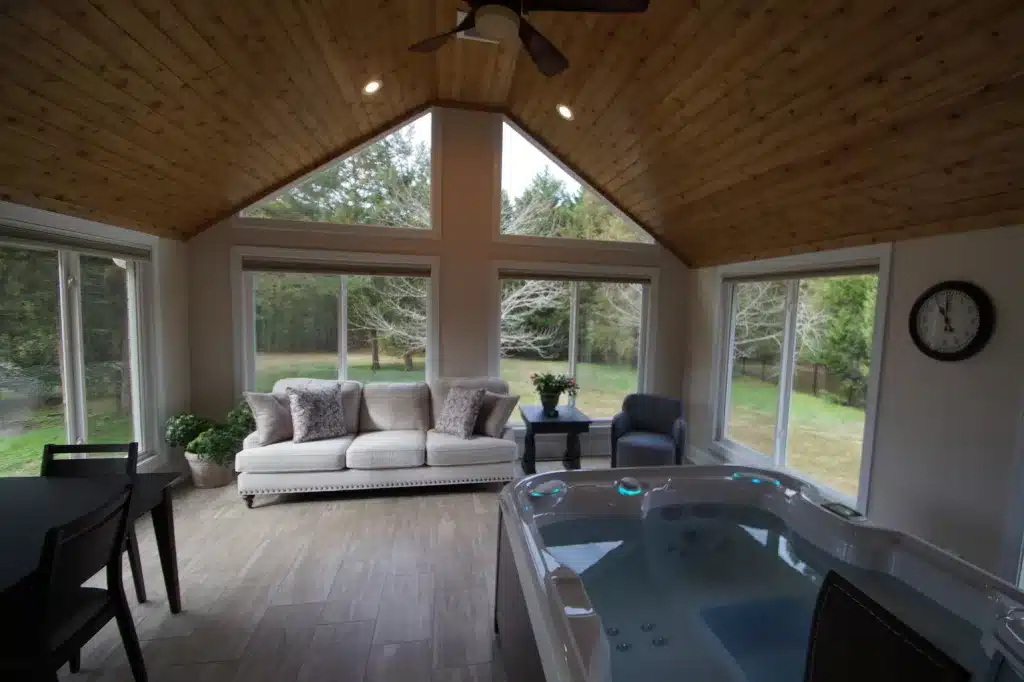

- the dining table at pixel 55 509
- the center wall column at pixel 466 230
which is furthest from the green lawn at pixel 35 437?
the center wall column at pixel 466 230

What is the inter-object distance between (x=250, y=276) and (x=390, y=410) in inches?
72.8

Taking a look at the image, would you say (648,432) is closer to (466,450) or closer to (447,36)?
(466,450)

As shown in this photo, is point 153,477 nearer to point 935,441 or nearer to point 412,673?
point 412,673

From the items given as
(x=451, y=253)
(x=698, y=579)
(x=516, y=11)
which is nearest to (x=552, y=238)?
(x=451, y=253)

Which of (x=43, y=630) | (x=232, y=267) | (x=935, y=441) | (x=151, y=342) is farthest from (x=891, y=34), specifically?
(x=151, y=342)

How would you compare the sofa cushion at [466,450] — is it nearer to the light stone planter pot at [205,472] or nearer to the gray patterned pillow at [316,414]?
the gray patterned pillow at [316,414]

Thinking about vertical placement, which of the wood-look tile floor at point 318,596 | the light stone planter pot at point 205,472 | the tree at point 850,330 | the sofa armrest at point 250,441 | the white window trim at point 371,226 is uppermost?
the white window trim at point 371,226

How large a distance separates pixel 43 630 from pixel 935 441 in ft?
13.7

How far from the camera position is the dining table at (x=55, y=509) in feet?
4.52

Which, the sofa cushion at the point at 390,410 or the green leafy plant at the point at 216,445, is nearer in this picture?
the green leafy plant at the point at 216,445

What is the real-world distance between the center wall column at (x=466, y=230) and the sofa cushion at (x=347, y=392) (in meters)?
0.84

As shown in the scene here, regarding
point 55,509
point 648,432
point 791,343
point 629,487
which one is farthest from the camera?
point 648,432

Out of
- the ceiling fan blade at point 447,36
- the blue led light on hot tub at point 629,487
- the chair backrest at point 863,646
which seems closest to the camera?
the chair backrest at point 863,646

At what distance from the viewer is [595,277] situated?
4668 mm
